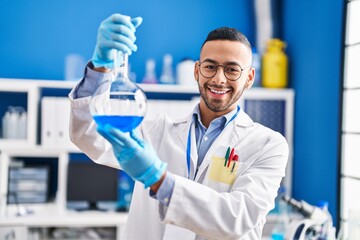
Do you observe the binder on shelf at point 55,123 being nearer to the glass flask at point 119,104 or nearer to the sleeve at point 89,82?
the sleeve at point 89,82

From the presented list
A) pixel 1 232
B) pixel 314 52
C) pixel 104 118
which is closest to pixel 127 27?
pixel 104 118

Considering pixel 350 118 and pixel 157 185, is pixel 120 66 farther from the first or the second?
pixel 350 118

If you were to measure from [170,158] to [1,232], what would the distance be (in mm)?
1835

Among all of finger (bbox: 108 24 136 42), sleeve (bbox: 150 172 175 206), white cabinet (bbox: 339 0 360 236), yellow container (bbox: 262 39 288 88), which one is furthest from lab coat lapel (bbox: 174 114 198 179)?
yellow container (bbox: 262 39 288 88)

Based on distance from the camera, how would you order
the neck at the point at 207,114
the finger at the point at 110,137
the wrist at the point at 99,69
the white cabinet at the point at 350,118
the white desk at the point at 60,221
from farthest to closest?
the white desk at the point at 60,221 < the white cabinet at the point at 350,118 < the neck at the point at 207,114 < the wrist at the point at 99,69 < the finger at the point at 110,137

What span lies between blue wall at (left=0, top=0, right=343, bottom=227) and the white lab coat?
1.73m

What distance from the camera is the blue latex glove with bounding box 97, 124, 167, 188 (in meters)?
1.04

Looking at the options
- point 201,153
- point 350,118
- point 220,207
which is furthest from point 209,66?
point 350,118

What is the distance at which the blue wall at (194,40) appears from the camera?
10.4 ft

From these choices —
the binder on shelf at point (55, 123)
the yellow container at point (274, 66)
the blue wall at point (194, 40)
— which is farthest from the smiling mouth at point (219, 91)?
the yellow container at point (274, 66)

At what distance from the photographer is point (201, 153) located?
1538 millimetres

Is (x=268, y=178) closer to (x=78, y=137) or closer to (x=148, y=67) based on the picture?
(x=78, y=137)

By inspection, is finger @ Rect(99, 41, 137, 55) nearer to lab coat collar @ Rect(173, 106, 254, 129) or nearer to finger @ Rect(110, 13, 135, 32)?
finger @ Rect(110, 13, 135, 32)

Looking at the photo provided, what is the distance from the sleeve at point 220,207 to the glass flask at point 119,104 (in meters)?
0.18
